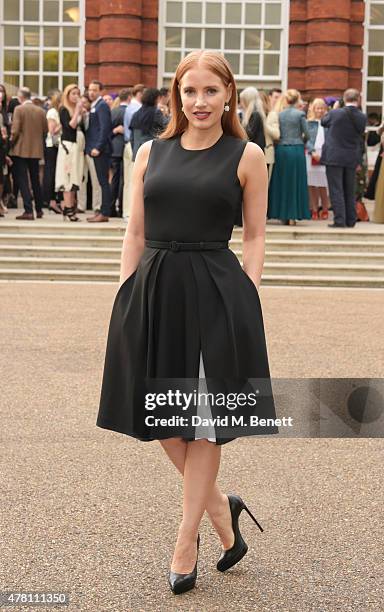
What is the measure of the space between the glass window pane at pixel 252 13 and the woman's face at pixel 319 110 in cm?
690

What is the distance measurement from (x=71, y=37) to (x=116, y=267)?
10602 millimetres

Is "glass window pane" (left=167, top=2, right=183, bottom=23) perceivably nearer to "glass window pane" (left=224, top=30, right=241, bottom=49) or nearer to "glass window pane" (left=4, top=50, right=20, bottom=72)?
"glass window pane" (left=224, top=30, right=241, bottom=49)

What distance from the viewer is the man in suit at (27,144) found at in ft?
49.0

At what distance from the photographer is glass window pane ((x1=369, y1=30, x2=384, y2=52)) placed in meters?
22.3

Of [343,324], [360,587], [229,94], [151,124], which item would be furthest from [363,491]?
[151,124]

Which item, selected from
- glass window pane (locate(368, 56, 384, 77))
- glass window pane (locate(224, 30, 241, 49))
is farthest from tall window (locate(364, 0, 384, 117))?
glass window pane (locate(224, 30, 241, 49))

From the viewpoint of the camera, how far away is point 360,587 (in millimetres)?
3719

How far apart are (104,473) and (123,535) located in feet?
2.92

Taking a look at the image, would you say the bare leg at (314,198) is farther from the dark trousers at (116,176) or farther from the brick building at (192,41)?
the brick building at (192,41)

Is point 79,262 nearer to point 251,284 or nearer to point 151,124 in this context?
point 151,124

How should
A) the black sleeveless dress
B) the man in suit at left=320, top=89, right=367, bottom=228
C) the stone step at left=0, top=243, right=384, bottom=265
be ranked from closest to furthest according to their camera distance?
1. the black sleeveless dress
2. the stone step at left=0, top=243, right=384, bottom=265
3. the man in suit at left=320, top=89, right=367, bottom=228

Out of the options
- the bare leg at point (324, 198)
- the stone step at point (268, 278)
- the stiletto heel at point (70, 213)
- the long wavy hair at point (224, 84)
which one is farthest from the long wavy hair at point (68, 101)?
the long wavy hair at point (224, 84)

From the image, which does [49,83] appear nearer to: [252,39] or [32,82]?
[32,82]

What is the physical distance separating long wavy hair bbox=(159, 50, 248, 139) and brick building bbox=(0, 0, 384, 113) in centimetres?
1805
